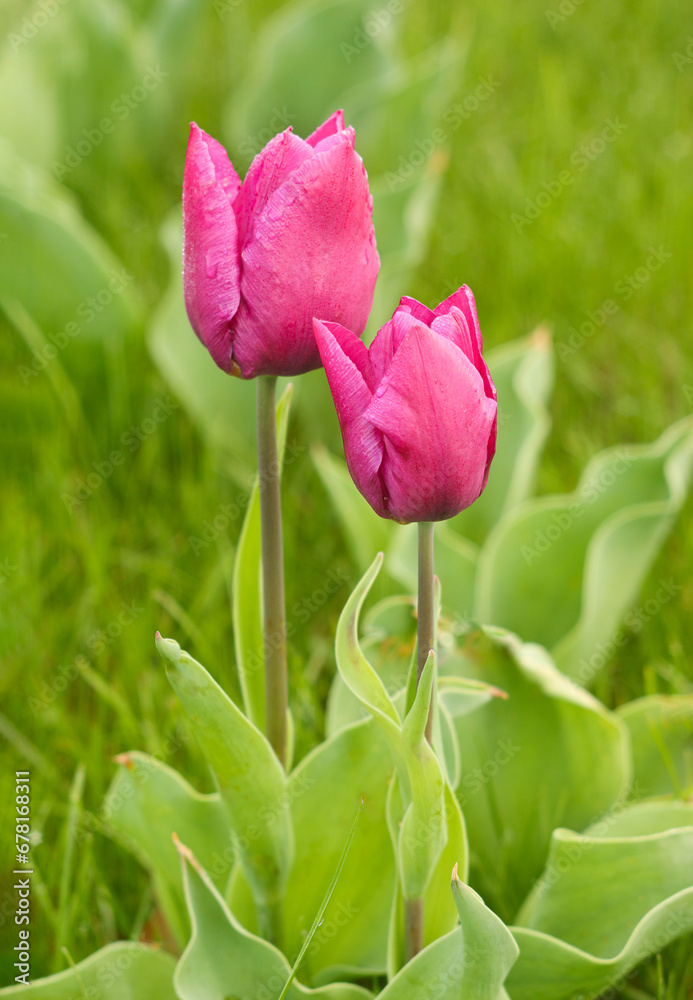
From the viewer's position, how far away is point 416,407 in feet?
2.00

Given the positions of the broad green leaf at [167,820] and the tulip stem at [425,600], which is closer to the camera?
the tulip stem at [425,600]

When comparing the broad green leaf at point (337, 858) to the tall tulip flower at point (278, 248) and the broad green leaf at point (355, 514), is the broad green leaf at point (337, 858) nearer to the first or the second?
the tall tulip flower at point (278, 248)

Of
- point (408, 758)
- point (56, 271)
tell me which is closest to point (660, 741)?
point (408, 758)

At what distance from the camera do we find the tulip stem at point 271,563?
2.49 feet

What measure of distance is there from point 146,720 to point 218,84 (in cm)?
233

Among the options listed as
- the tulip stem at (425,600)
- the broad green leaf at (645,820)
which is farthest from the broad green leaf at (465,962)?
the broad green leaf at (645,820)

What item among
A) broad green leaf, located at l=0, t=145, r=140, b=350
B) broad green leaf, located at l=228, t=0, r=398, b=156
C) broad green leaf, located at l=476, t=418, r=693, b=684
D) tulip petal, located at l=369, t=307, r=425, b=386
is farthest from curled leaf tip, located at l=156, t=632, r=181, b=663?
broad green leaf, located at l=228, t=0, r=398, b=156

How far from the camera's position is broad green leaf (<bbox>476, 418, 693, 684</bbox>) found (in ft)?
3.97

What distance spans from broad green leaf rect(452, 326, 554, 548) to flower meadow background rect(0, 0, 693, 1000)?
17 millimetres

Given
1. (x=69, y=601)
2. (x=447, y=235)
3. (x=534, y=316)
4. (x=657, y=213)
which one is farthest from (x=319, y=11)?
(x=69, y=601)

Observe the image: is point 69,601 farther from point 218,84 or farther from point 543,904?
point 218,84

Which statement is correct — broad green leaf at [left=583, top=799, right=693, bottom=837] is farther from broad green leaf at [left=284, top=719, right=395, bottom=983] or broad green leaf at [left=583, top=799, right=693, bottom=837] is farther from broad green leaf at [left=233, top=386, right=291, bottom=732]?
broad green leaf at [left=233, top=386, right=291, bottom=732]

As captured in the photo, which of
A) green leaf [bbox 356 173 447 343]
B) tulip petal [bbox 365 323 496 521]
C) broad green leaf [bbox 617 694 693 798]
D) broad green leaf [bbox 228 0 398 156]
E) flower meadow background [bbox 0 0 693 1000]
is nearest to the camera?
tulip petal [bbox 365 323 496 521]

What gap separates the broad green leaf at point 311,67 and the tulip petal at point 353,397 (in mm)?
1597
